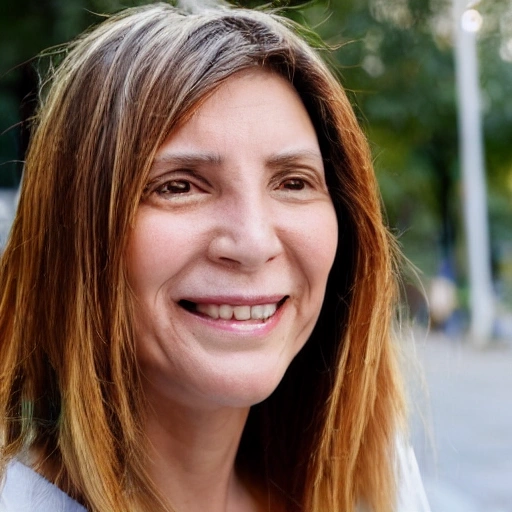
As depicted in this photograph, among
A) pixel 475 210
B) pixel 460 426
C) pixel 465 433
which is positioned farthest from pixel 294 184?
pixel 475 210

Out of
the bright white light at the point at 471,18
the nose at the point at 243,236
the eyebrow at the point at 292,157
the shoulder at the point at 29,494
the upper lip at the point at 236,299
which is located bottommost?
the shoulder at the point at 29,494

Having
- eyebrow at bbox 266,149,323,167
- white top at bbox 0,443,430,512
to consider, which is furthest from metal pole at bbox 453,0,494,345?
white top at bbox 0,443,430,512

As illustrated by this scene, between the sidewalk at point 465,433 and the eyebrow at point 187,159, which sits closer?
the eyebrow at point 187,159

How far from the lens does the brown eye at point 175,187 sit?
1.29 m

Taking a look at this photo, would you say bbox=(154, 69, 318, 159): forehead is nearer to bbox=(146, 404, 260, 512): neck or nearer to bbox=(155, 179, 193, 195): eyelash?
bbox=(155, 179, 193, 195): eyelash

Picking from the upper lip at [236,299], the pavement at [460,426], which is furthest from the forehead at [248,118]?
the pavement at [460,426]

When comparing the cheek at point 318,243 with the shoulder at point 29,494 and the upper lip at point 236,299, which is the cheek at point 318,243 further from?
the shoulder at point 29,494

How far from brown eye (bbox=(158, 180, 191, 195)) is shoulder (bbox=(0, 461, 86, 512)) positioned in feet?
1.61

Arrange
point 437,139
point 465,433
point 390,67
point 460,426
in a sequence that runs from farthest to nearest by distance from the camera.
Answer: point 437,139 < point 460,426 < point 465,433 < point 390,67

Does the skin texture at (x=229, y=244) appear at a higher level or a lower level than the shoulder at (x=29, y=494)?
higher

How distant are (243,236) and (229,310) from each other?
13cm

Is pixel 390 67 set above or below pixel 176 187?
above

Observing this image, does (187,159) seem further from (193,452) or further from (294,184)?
(193,452)

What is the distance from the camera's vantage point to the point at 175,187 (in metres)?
1.30
